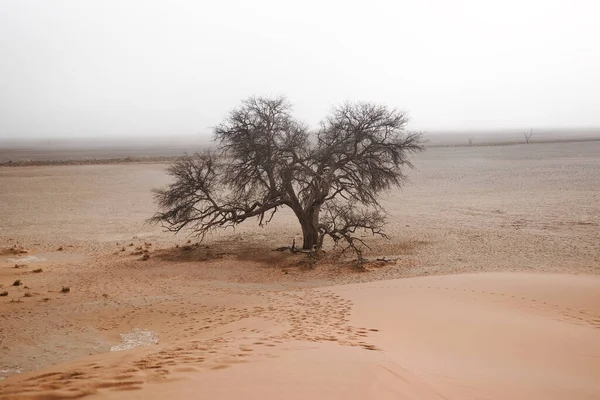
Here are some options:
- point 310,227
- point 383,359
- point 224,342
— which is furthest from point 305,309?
point 310,227

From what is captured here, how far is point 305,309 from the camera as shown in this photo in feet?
39.5

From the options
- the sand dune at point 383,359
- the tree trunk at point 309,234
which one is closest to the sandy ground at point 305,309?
the sand dune at point 383,359

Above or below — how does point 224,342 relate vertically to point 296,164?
below

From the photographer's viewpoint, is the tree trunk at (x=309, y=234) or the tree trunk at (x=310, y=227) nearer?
the tree trunk at (x=310, y=227)

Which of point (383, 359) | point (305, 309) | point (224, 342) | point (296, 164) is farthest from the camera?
point (296, 164)

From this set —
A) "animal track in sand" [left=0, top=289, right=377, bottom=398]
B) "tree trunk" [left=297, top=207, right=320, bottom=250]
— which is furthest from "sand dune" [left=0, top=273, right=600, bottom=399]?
"tree trunk" [left=297, top=207, right=320, bottom=250]

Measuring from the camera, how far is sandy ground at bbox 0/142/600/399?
631 centimetres

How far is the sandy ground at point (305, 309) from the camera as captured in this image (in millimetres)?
6312

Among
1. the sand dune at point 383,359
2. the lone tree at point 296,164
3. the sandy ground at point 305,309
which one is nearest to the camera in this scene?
the sand dune at point 383,359

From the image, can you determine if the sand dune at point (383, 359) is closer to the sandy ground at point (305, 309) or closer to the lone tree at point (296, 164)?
the sandy ground at point (305, 309)

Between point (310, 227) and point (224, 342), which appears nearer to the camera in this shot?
point (224, 342)

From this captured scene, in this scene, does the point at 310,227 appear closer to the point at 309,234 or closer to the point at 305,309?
the point at 309,234

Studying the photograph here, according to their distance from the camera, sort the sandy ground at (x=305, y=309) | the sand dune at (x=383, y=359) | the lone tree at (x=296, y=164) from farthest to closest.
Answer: the lone tree at (x=296, y=164), the sandy ground at (x=305, y=309), the sand dune at (x=383, y=359)

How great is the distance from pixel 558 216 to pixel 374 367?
2456cm
